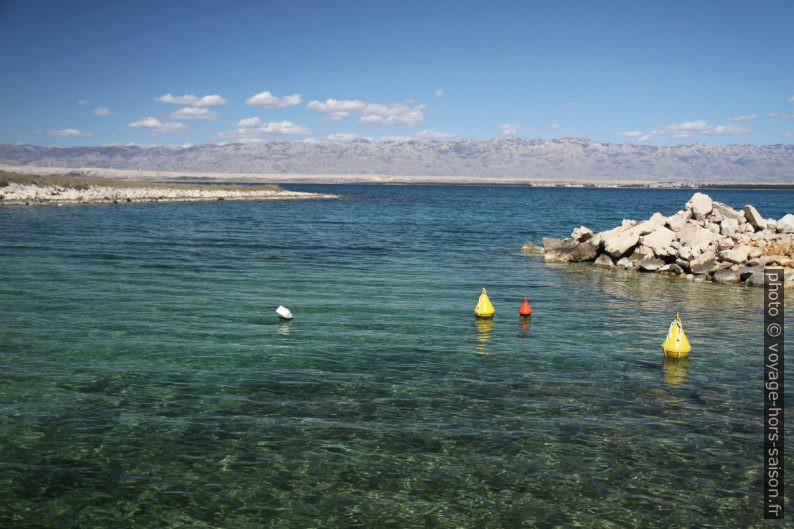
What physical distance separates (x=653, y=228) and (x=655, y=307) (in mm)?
10384

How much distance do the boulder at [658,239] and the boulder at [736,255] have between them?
2.27 m

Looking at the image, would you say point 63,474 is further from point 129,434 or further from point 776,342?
point 776,342

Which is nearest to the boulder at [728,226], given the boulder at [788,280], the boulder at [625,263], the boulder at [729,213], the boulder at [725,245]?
the boulder at [729,213]

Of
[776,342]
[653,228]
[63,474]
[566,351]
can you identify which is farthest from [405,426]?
[653,228]

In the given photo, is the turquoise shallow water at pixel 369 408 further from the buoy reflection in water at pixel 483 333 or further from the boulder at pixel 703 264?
the boulder at pixel 703 264

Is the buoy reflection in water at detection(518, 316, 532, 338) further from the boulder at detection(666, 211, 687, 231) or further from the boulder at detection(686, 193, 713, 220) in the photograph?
the boulder at detection(686, 193, 713, 220)

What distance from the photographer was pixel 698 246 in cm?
2444

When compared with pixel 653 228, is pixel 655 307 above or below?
below

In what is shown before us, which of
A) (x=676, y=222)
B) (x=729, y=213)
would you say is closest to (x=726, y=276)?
(x=676, y=222)

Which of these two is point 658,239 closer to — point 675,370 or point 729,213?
point 729,213

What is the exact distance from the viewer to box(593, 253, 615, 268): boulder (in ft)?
86.7

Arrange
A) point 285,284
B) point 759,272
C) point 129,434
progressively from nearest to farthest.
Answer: point 129,434 < point 285,284 < point 759,272

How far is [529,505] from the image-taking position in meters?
6.86

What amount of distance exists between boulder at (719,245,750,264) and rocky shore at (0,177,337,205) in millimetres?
55812
